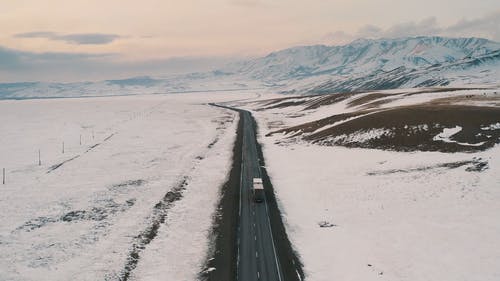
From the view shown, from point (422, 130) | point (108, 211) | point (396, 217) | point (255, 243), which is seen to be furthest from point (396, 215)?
point (108, 211)

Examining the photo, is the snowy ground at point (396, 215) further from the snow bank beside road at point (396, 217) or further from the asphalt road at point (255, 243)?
the asphalt road at point (255, 243)

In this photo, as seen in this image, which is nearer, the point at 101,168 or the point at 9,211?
the point at 9,211

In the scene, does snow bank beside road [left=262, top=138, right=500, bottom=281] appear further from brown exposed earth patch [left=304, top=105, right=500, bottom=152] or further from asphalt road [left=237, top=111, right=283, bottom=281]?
brown exposed earth patch [left=304, top=105, right=500, bottom=152]

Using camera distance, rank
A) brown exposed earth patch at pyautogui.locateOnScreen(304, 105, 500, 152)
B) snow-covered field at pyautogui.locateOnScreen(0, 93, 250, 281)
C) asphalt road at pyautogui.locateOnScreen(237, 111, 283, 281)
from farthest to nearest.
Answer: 1. brown exposed earth patch at pyautogui.locateOnScreen(304, 105, 500, 152)
2. snow-covered field at pyautogui.locateOnScreen(0, 93, 250, 281)
3. asphalt road at pyautogui.locateOnScreen(237, 111, 283, 281)

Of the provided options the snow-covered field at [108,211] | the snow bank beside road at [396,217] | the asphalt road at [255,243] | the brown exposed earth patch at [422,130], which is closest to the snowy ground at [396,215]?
the snow bank beside road at [396,217]

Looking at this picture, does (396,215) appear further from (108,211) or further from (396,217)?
(108,211)

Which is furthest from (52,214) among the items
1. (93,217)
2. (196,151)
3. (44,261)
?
(196,151)

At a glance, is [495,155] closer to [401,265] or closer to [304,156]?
[401,265]

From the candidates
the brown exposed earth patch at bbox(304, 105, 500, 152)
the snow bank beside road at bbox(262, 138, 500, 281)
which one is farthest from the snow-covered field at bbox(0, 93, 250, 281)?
the brown exposed earth patch at bbox(304, 105, 500, 152)
